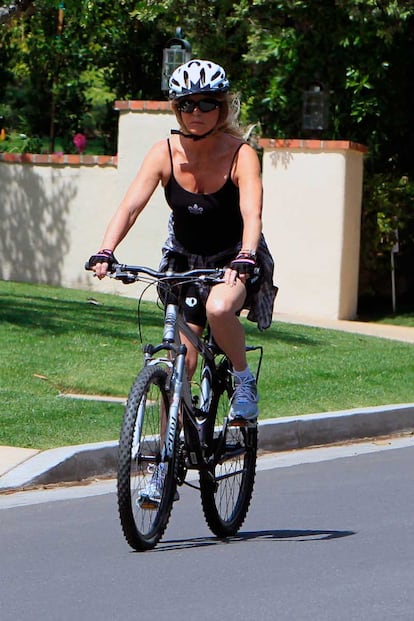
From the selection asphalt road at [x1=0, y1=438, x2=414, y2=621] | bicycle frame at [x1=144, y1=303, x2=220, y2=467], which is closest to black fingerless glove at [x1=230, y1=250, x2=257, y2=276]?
bicycle frame at [x1=144, y1=303, x2=220, y2=467]

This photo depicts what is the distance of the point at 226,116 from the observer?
6.14 m

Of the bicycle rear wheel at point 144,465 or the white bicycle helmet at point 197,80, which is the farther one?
the white bicycle helmet at point 197,80

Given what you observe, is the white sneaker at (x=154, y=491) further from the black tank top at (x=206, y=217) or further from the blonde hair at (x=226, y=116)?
the blonde hair at (x=226, y=116)

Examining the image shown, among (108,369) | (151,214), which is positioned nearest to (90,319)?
(108,369)

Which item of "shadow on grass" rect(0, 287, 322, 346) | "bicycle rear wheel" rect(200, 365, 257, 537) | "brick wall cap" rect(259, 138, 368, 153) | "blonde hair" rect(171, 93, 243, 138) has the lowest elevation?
"shadow on grass" rect(0, 287, 322, 346)

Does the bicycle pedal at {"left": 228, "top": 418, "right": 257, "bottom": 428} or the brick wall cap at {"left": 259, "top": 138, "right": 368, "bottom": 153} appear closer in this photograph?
the bicycle pedal at {"left": 228, "top": 418, "right": 257, "bottom": 428}

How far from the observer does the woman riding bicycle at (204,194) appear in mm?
5941

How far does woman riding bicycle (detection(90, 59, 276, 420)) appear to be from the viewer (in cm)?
594

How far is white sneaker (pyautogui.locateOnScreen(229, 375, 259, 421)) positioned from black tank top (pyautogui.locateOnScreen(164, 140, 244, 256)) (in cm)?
64

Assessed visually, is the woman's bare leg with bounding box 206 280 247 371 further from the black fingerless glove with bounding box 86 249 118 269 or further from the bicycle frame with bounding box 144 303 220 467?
the black fingerless glove with bounding box 86 249 118 269

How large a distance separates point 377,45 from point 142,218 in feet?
13.4

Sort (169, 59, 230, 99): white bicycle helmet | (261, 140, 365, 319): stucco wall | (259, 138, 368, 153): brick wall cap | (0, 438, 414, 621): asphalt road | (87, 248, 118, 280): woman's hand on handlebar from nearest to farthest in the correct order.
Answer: (0, 438, 414, 621): asphalt road
(87, 248, 118, 280): woman's hand on handlebar
(169, 59, 230, 99): white bicycle helmet
(259, 138, 368, 153): brick wall cap
(261, 140, 365, 319): stucco wall

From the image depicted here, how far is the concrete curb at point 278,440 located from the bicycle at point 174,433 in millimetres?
1574

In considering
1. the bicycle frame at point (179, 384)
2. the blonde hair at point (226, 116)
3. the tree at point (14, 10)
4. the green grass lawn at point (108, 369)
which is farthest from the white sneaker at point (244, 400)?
the tree at point (14, 10)
